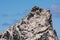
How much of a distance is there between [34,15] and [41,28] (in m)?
1.39

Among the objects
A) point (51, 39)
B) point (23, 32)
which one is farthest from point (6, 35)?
point (51, 39)

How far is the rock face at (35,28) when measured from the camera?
720 inches

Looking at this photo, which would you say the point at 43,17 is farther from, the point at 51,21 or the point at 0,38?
the point at 0,38

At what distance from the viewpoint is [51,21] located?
1914 centimetres

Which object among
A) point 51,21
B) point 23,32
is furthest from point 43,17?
point 23,32

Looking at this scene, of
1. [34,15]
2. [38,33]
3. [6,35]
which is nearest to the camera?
[38,33]

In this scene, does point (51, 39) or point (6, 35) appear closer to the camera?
point (51, 39)

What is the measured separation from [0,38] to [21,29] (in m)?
3.42

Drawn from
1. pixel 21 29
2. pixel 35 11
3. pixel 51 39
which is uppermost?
pixel 35 11

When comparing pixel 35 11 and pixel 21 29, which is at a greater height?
pixel 35 11

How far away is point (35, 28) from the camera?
1867 centimetres

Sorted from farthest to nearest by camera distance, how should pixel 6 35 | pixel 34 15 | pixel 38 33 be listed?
pixel 6 35 < pixel 34 15 < pixel 38 33

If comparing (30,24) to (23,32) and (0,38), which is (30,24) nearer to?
(23,32)

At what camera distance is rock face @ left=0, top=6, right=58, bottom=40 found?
60.0 ft
